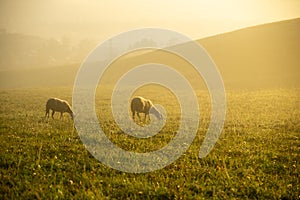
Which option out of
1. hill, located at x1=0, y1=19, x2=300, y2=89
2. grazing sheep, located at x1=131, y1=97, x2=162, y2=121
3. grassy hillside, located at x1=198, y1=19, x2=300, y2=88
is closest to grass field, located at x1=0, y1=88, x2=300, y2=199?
grazing sheep, located at x1=131, y1=97, x2=162, y2=121

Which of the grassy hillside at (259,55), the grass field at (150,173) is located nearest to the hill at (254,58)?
the grassy hillside at (259,55)

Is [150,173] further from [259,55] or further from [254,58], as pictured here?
[259,55]

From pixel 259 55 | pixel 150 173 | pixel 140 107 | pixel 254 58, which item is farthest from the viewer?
pixel 259 55

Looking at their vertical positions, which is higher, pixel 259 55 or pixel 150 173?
pixel 259 55

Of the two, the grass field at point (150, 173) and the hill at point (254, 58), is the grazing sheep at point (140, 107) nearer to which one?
the grass field at point (150, 173)

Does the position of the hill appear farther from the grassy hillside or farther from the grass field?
the grass field

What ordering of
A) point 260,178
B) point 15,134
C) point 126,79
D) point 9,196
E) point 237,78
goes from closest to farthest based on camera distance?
1. point 9,196
2. point 260,178
3. point 15,134
4. point 237,78
5. point 126,79

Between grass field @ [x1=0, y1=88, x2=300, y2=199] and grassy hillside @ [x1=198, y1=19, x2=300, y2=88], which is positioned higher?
grassy hillside @ [x1=198, y1=19, x2=300, y2=88]

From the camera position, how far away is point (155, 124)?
1662cm

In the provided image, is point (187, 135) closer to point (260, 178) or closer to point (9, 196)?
point (260, 178)

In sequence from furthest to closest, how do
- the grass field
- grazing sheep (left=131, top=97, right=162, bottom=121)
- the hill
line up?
the hill < grazing sheep (left=131, top=97, right=162, bottom=121) < the grass field

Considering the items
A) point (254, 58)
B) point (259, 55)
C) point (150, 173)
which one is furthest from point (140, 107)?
point (259, 55)

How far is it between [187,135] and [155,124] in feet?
12.3

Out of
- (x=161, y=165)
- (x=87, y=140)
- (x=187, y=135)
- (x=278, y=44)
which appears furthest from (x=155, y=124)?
(x=278, y=44)
